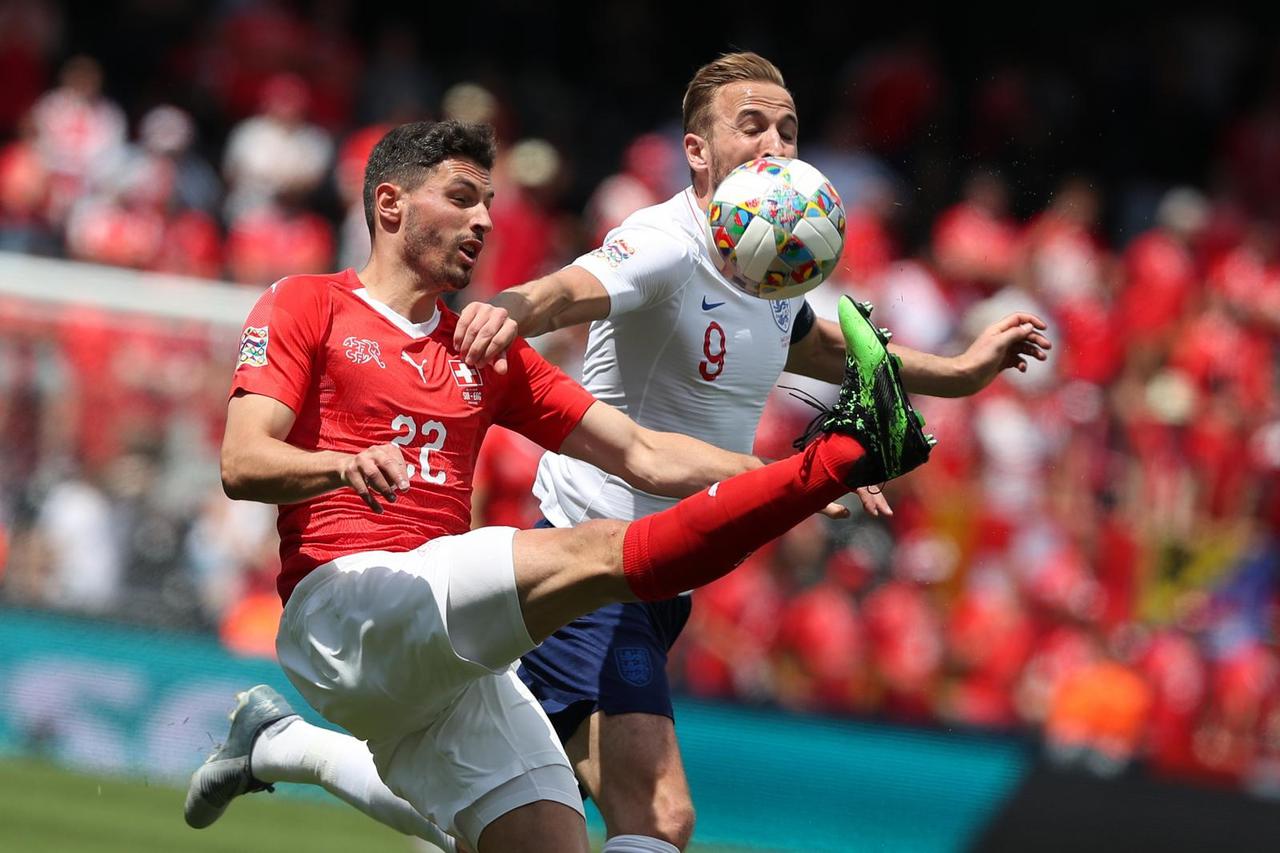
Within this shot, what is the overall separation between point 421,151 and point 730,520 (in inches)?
62.2

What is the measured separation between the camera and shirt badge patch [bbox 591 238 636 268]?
5707 millimetres

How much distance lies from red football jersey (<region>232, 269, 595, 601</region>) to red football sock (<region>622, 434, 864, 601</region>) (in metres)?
0.82

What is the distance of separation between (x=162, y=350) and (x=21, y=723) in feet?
7.89

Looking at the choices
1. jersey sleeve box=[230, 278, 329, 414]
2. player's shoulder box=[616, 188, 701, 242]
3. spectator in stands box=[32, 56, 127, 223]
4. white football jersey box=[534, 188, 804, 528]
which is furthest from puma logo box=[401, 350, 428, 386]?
spectator in stands box=[32, 56, 127, 223]

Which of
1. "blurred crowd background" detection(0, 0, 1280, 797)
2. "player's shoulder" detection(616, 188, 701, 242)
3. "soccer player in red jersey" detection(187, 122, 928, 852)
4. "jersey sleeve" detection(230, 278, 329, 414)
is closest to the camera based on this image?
"soccer player in red jersey" detection(187, 122, 928, 852)

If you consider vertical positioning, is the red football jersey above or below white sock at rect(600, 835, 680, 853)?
above

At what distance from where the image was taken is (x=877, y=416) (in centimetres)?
468

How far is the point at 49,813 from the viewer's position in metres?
9.55

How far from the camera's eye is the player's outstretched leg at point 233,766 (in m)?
6.36

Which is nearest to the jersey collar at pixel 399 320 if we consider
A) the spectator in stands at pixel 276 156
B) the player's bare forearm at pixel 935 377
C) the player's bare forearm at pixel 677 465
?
the player's bare forearm at pixel 677 465

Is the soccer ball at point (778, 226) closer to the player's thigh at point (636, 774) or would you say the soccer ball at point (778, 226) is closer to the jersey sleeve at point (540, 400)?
Result: the jersey sleeve at point (540, 400)

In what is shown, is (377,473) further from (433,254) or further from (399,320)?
(433,254)

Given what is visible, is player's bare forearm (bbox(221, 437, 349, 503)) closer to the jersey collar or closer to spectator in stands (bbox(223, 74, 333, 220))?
the jersey collar

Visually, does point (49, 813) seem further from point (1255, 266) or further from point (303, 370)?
point (1255, 266)
